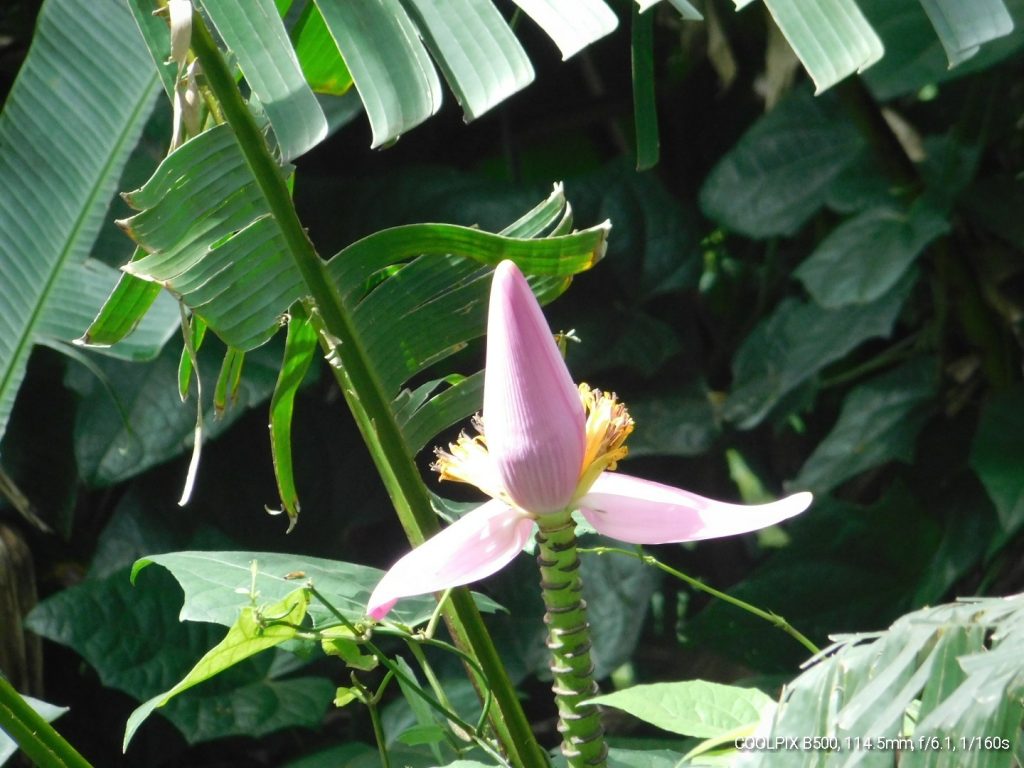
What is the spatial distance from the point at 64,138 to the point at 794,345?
0.78 metres

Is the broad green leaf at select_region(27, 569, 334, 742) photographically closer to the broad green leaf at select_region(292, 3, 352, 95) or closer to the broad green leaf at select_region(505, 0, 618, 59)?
the broad green leaf at select_region(292, 3, 352, 95)

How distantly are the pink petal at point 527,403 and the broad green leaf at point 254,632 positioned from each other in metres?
0.11

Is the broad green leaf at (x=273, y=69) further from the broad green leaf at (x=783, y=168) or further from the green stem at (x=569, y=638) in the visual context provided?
the broad green leaf at (x=783, y=168)

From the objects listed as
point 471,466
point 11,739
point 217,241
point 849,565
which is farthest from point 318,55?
point 849,565

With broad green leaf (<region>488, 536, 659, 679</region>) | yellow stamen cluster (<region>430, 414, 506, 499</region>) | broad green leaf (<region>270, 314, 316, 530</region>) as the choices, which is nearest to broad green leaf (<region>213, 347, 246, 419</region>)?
broad green leaf (<region>270, 314, 316, 530</region>)

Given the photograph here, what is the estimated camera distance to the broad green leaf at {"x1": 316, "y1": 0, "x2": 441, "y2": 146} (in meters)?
0.34

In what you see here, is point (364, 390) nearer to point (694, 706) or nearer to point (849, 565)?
A: point (694, 706)

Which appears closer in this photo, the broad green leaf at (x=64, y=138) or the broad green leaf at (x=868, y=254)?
the broad green leaf at (x=64, y=138)

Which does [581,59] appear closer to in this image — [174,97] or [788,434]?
[788,434]

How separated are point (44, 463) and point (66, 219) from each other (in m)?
0.40

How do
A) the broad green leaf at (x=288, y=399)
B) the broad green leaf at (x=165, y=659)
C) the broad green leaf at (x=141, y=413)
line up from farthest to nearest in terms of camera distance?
the broad green leaf at (x=141, y=413) < the broad green leaf at (x=165, y=659) < the broad green leaf at (x=288, y=399)

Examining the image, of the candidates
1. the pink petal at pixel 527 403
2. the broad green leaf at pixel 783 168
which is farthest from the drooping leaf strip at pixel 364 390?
the broad green leaf at pixel 783 168

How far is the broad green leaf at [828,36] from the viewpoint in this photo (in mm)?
354

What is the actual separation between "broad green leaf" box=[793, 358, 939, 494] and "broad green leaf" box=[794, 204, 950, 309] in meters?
0.14
